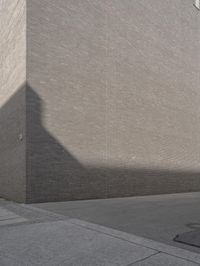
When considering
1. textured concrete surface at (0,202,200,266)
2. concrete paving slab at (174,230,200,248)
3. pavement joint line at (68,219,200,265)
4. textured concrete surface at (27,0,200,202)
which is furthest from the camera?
textured concrete surface at (27,0,200,202)

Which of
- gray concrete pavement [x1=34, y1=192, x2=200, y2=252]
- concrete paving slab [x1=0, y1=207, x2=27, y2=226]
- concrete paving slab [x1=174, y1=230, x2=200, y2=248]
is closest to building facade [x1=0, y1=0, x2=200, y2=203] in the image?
concrete paving slab [x1=0, y1=207, x2=27, y2=226]

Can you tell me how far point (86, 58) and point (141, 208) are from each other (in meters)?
6.43

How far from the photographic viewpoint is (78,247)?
5566mm

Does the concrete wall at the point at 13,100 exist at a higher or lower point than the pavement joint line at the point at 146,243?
higher

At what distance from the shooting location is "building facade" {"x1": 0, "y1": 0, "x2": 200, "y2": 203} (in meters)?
11.5

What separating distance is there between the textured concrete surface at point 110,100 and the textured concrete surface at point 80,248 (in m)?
4.51

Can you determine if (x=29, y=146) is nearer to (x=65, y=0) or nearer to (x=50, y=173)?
(x=50, y=173)

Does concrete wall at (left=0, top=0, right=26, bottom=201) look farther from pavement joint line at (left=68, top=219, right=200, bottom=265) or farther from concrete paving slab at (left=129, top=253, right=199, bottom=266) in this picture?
concrete paving slab at (left=129, top=253, right=199, bottom=266)

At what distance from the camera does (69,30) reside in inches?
501

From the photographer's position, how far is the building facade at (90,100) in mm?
11523

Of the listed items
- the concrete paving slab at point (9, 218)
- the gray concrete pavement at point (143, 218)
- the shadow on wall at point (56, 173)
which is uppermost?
the shadow on wall at point (56, 173)

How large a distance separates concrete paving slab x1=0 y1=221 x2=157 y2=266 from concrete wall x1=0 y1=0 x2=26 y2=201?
4660mm

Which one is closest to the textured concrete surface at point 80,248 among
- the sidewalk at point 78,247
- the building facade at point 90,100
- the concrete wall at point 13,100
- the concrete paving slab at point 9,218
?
the sidewalk at point 78,247

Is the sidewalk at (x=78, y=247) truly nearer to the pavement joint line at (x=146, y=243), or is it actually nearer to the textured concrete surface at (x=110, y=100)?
the pavement joint line at (x=146, y=243)
